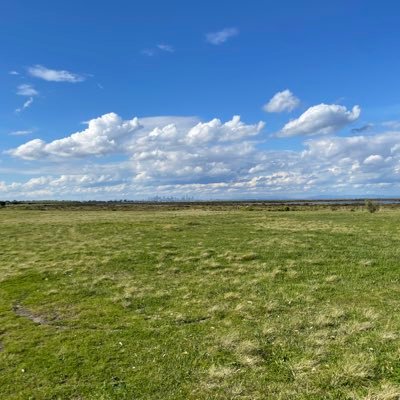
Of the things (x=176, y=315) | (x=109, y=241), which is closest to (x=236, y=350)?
(x=176, y=315)

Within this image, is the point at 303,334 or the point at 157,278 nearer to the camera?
the point at 303,334

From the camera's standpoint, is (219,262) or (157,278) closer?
(157,278)

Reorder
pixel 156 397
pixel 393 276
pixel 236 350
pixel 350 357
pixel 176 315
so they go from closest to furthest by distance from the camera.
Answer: pixel 156 397
pixel 350 357
pixel 236 350
pixel 176 315
pixel 393 276

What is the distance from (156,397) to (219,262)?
55.1ft

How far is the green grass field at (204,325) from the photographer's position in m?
9.91

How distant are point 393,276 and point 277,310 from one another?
813cm

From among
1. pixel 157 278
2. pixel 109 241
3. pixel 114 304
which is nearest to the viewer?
pixel 114 304

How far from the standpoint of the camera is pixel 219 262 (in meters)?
26.1

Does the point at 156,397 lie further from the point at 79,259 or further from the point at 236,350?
the point at 79,259

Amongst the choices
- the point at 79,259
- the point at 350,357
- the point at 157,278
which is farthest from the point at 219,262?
the point at 350,357

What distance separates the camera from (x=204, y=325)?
1434cm

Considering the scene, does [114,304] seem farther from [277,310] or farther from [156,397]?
[156,397]

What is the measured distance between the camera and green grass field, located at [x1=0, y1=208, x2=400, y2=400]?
9.91 m

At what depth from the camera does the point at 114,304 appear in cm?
1750
